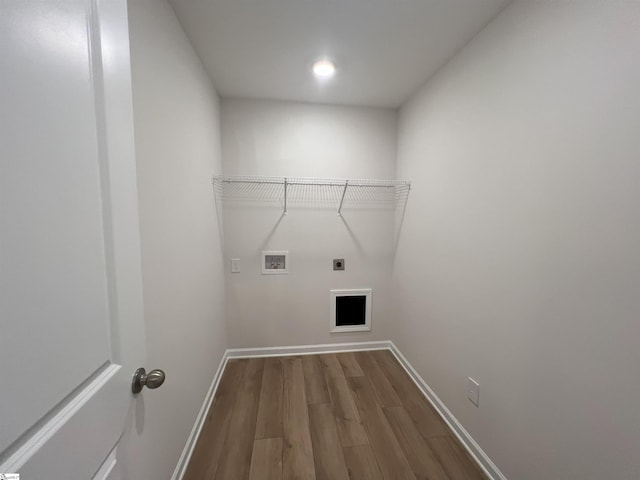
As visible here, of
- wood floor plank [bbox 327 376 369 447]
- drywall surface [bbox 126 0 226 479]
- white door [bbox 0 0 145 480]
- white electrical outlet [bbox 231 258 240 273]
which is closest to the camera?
white door [bbox 0 0 145 480]

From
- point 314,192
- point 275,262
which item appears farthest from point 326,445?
point 314,192

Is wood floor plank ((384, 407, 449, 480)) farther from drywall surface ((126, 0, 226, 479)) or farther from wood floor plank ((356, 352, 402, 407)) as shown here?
drywall surface ((126, 0, 226, 479))

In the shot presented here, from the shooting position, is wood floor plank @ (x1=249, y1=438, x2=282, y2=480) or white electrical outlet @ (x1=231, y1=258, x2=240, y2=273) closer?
wood floor plank @ (x1=249, y1=438, x2=282, y2=480)

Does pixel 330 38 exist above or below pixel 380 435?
above

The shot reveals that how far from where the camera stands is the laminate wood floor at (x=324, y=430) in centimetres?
129

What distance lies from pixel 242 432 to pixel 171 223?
1.35 meters

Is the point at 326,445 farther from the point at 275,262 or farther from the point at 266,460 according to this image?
the point at 275,262

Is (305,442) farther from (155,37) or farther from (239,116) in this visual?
(239,116)

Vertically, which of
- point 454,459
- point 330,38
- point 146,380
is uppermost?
point 330,38

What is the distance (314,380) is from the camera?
78.1 inches

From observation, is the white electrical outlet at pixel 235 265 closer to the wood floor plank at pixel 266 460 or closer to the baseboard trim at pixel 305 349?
the baseboard trim at pixel 305 349

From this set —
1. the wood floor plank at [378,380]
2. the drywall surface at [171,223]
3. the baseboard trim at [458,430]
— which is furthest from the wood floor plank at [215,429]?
the baseboard trim at [458,430]

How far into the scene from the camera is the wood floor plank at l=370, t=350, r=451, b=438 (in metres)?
1.55

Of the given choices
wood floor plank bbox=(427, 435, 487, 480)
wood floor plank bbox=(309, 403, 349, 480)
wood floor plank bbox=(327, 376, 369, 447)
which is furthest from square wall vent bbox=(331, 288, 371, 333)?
wood floor plank bbox=(427, 435, 487, 480)
